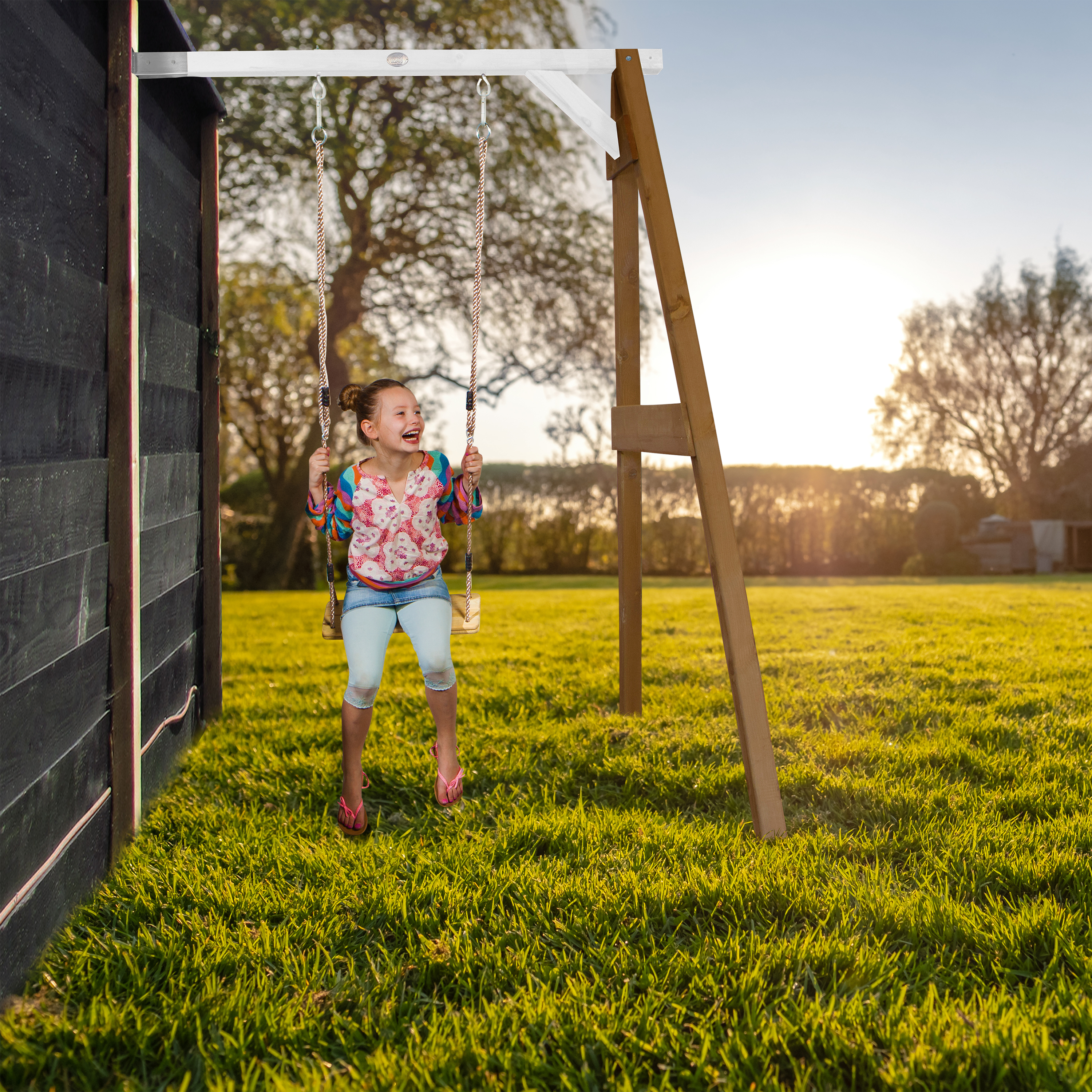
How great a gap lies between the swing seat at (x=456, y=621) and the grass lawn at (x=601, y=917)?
58 centimetres

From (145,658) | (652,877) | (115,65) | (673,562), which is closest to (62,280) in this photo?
(115,65)

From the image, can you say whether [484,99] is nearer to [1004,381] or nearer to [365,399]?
[365,399]

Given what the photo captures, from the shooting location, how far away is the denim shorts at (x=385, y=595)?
270 cm

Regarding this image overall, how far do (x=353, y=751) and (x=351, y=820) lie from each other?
0.21 metres

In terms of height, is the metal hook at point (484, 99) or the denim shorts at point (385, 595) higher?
the metal hook at point (484, 99)

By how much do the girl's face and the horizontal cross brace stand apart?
820mm

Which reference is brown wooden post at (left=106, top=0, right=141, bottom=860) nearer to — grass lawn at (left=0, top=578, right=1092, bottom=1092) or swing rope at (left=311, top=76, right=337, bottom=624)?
grass lawn at (left=0, top=578, right=1092, bottom=1092)

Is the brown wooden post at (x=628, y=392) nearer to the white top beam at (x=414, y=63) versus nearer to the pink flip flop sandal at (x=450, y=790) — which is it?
the white top beam at (x=414, y=63)

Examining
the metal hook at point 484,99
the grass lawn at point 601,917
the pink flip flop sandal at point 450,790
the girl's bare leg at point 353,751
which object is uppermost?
the metal hook at point 484,99

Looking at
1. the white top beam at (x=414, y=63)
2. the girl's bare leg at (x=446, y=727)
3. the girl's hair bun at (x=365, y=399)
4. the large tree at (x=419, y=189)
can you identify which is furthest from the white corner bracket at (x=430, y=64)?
the large tree at (x=419, y=189)

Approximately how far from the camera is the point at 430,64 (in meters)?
2.77

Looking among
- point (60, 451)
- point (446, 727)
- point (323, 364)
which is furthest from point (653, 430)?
point (60, 451)

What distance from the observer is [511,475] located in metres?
12.5

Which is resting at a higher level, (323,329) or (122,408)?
(323,329)
